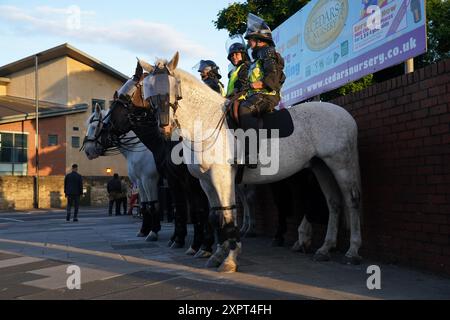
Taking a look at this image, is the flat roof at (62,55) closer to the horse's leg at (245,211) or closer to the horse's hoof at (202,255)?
the horse's leg at (245,211)

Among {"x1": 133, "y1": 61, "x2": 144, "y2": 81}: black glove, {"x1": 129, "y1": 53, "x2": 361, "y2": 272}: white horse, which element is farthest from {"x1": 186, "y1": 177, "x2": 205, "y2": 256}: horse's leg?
{"x1": 133, "y1": 61, "x2": 144, "y2": 81}: black glove

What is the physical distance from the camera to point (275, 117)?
6.36 metres

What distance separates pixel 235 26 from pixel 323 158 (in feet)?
58.2

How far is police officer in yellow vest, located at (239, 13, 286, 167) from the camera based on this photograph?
19.9 feet

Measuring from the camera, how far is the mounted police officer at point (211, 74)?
814 cm

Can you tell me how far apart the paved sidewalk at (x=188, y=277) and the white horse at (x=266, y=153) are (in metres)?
0.47

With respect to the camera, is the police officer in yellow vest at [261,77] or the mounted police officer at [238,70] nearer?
the police officer in yellow vest at [261,77]

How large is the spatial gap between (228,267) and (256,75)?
2635 mm

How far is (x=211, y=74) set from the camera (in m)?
8.23

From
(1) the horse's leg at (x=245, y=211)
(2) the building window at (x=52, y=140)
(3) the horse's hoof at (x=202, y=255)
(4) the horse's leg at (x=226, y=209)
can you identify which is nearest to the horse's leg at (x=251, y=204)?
(1) the horse's leg at (x=245, y=211)

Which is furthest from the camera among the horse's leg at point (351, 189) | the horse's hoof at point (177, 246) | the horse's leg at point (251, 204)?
the horse's leg at point (251, 204)

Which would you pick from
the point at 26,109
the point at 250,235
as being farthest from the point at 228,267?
the point at 26,109

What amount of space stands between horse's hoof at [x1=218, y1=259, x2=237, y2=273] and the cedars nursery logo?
15.5 ft

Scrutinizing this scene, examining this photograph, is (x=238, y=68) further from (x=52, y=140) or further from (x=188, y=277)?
(x=52, y=140)
